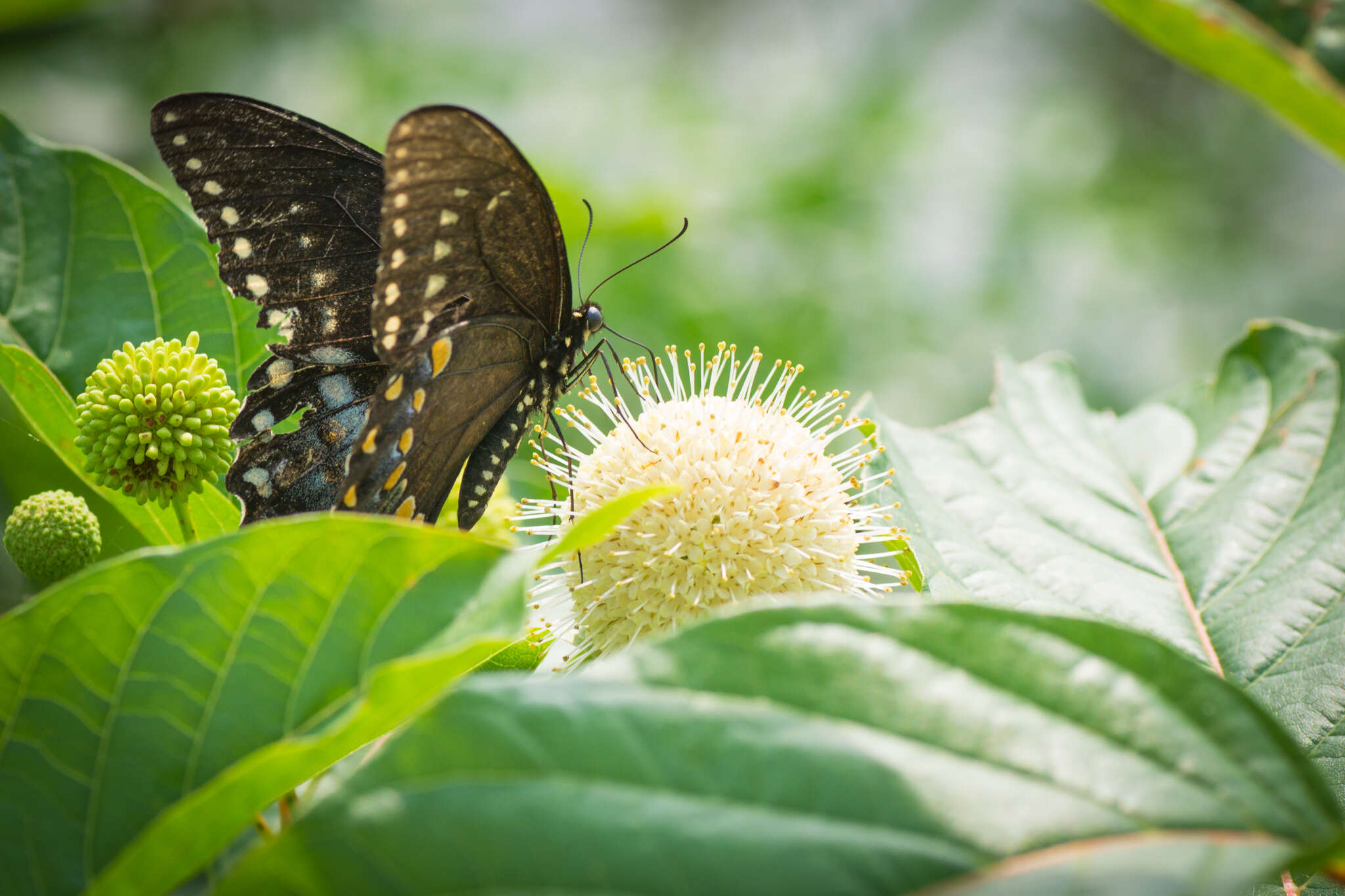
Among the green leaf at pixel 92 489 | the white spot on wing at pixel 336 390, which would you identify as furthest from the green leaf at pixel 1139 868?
the white spot on wing at pixel 336 390

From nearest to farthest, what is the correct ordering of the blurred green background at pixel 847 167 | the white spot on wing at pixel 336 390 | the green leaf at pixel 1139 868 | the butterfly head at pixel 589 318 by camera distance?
the green leaf at pixel 1139 868
the white spot on wing at pixel 336 390
the butterfly head at pixel 589 318
the blurred green background at pixel 847 167

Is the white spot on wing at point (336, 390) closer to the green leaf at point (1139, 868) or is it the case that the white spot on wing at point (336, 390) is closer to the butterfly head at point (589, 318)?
the butterfly head at point (589, 318)

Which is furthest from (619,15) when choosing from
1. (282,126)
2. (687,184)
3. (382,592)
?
(382,592)

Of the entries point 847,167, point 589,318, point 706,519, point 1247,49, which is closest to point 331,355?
point 589,318

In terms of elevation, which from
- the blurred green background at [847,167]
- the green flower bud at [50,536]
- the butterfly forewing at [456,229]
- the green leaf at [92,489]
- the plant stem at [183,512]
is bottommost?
the green flower bud at [50,536]

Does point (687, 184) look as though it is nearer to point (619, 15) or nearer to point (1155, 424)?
point (1155, 424)

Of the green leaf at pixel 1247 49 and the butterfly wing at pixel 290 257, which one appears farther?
the butterfly wing at pixel 290 257

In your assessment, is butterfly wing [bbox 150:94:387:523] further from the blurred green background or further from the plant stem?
the blurred green background

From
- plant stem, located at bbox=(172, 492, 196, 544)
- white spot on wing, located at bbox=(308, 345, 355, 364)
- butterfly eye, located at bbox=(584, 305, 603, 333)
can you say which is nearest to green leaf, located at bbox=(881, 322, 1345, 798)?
butterfly eye, located at bbox=(584, 305, 603, 333)
